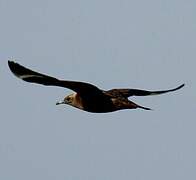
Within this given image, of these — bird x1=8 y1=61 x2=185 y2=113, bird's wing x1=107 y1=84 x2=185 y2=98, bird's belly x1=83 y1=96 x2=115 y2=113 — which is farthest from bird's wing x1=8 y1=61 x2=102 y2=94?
bird's wing x1=107 y1=84 x2=185 y2=98

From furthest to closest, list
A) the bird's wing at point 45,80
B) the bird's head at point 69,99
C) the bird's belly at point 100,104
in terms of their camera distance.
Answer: the bird's head at point 69,99, the bird's belly at point 100,104, the bird's wing at point 45,80

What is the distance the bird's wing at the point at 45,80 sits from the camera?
2693 centimetres

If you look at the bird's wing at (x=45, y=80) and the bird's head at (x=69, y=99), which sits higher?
the bird's wing at (x=45, y=80)

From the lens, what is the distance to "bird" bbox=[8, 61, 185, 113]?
2709cm

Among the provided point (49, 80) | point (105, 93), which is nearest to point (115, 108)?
point (105, 93)

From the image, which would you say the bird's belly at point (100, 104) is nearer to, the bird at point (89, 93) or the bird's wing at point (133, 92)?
the bird at point (89, 93)

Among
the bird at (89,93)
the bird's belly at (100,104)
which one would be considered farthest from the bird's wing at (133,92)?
the bird's belly at (100,104)

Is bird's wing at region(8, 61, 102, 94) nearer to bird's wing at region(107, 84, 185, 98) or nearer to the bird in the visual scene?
the bird

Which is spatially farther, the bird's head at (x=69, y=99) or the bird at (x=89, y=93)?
the bird's head at (x=69, y=99)

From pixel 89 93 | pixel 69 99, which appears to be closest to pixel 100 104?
pixel 89 93

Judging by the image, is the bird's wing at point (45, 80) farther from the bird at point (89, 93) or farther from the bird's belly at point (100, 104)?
the bird's belly at point (100, 104)

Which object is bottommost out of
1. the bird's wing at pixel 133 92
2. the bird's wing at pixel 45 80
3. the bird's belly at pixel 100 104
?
the bird's wing at pixel 133 92

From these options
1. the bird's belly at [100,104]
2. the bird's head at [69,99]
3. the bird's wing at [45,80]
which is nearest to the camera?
the bird's wing at [45,80]

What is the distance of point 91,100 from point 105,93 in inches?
14.8
